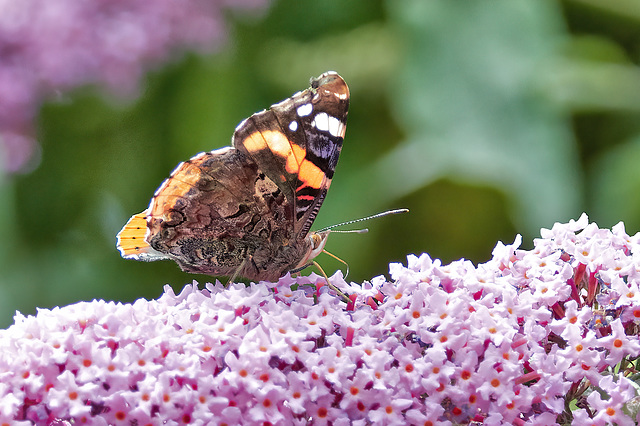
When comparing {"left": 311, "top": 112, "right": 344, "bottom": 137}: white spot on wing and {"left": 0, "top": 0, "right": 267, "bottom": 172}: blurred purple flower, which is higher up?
{"left": 0, "top": 0, "right": 267, "bottom": 172}: blurred purple flower

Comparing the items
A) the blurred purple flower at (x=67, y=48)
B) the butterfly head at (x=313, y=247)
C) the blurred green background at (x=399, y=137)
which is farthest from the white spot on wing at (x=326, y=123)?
the blurred purple flower at (x=67, y=48)

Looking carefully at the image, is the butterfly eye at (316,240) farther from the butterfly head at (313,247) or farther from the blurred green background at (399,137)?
the blurred green background at (399,137)

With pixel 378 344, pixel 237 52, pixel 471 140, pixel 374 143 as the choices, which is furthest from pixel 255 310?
pixel 237 52

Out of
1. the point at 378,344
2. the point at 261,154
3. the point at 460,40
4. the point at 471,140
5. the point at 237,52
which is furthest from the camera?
the point at 237,52

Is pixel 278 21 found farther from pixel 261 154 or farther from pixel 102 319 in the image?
pixel 102 319

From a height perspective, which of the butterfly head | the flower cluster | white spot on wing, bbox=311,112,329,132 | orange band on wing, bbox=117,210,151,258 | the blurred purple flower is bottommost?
the flower cluster

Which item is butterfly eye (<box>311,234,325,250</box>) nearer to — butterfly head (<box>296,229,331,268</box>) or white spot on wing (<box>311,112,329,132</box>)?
butterfly head (<box>296,229,331,268</box>)

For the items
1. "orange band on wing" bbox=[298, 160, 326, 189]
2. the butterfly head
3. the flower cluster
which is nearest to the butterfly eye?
the butterfly head
